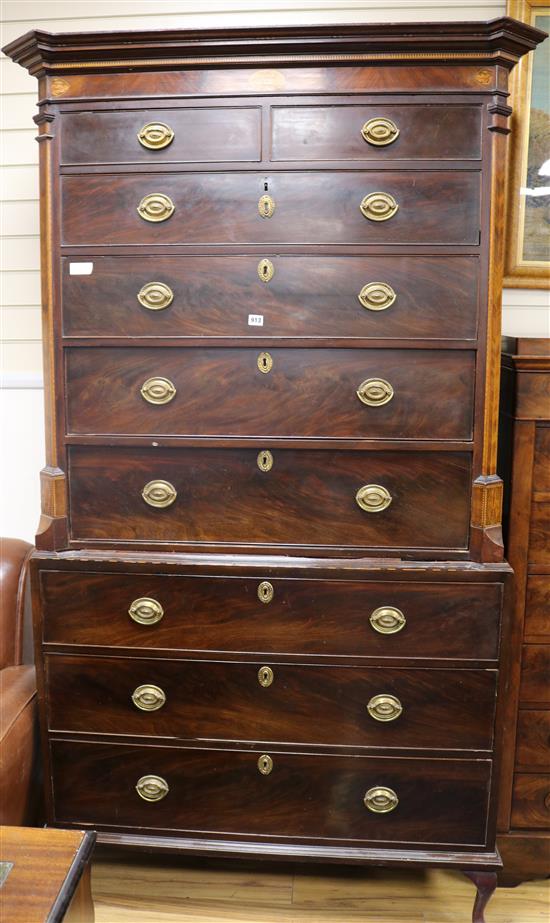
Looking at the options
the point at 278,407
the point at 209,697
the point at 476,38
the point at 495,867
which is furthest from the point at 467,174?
the point at 495,867

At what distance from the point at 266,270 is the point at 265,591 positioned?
0.86 meters

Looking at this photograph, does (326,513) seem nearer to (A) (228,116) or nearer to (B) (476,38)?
(A) (228,116)

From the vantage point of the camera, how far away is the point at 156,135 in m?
2.04

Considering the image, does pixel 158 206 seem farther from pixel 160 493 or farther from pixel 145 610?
pixel 145 610

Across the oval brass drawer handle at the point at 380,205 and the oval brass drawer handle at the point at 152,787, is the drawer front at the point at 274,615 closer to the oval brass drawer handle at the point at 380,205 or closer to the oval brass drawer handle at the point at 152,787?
the oval brass drawer handle at the point at 152,787

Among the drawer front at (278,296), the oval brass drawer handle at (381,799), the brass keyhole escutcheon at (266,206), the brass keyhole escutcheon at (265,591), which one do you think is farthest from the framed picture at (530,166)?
the oval brass drawer handle at (381,799)

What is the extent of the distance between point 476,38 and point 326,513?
1245 millimetres

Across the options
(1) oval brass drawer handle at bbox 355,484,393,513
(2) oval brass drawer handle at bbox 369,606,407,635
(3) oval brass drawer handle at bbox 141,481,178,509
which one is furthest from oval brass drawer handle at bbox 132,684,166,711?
(1) oval brass drawer handle at bbox 355,484,393,513

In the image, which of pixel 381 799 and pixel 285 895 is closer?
pixel 381 799

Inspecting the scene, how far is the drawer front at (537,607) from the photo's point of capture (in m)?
2.33

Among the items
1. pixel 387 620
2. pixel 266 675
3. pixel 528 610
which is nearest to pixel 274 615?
pixel 266 675

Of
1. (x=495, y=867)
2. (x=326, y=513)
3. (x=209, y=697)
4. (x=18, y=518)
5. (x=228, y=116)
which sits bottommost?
(x=495, y=867)

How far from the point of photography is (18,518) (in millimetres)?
2953

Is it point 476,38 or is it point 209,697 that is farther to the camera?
point 209,697
